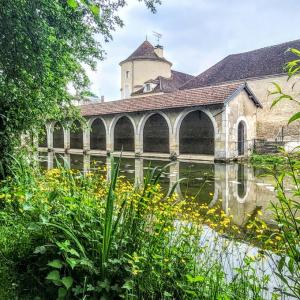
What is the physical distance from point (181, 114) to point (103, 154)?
24.8ft

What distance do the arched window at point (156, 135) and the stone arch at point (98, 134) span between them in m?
4.36

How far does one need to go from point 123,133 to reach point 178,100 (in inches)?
222

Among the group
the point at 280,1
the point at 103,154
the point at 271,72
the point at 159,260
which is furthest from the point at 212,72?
the point at 159,260

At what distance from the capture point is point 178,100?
2016cm

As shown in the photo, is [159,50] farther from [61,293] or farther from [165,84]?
[61,293]

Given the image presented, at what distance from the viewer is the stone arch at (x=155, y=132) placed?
2097 centimetres

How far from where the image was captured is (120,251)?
2490 millimetres

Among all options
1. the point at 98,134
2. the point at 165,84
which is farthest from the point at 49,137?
the point at 165,84

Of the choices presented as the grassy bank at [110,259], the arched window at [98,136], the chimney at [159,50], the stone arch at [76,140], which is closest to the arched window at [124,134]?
the arched window at [98,136]

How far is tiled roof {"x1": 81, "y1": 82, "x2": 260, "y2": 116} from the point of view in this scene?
715 inches

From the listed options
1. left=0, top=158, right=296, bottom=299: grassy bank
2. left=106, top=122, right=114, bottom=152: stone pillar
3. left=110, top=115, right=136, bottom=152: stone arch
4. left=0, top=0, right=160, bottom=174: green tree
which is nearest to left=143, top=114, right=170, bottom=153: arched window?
left=110, top=115, right=136, bottom=152: stone arch

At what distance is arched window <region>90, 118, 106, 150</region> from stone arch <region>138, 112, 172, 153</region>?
14.0ft

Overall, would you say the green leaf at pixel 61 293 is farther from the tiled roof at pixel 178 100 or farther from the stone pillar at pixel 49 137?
the stone pillar at pixel 49 137

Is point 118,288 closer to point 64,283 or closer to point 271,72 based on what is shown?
point 64,283
